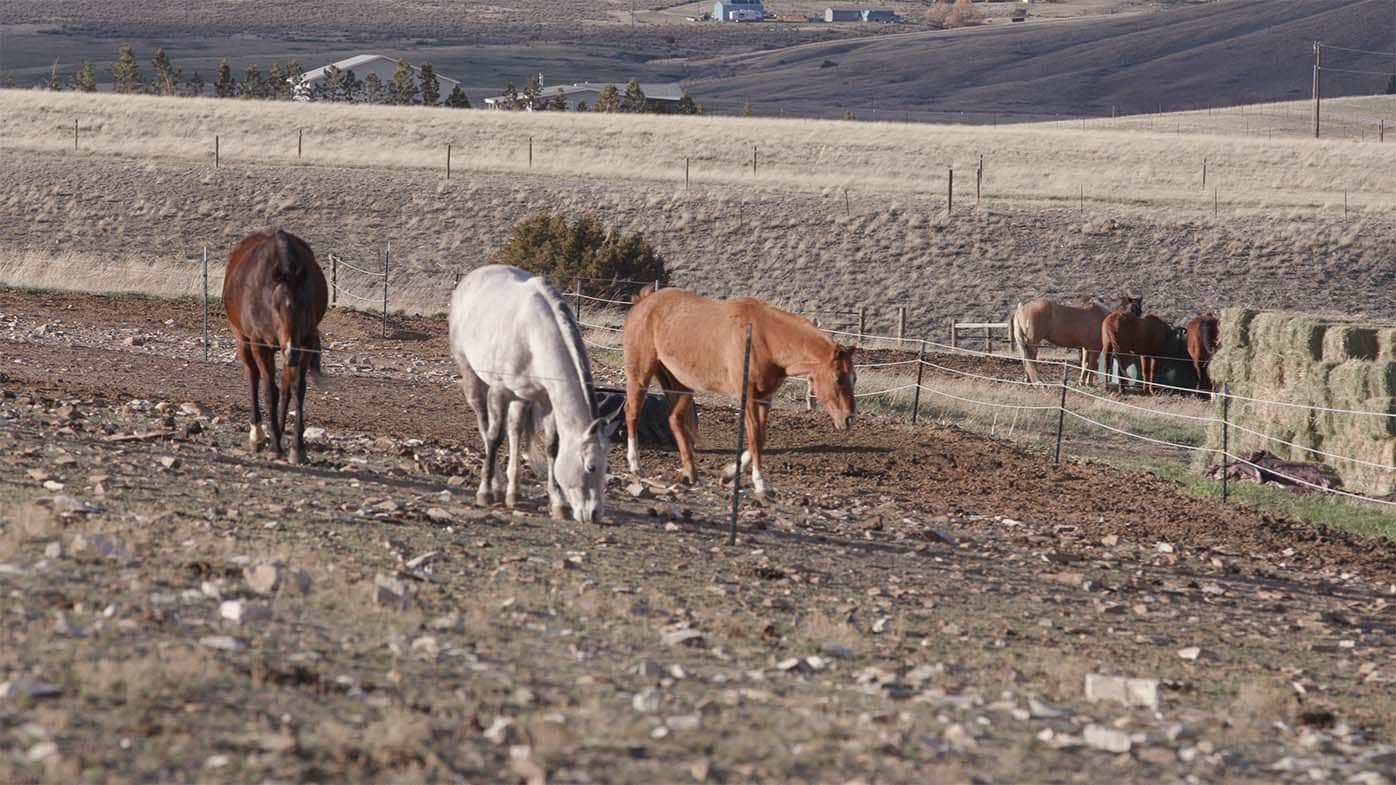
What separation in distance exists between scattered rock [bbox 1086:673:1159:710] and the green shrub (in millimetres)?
25372

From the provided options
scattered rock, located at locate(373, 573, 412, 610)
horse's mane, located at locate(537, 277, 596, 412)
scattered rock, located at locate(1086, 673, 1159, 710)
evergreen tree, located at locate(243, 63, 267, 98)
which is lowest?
scattered rock, located at locate(1086, 673, 1159, 710)

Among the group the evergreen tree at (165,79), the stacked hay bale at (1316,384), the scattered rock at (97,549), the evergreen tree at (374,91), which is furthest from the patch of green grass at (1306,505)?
the evergreen tree at (374,91)

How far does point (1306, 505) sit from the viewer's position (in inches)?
603

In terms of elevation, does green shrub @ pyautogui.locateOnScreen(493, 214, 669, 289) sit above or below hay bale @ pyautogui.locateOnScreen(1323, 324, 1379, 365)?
above

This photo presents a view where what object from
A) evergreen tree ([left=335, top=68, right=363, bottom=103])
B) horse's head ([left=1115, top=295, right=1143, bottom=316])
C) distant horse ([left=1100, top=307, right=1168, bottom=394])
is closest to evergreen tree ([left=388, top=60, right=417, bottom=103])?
evergreen tree ([left=335, top=68, right=363, bottom=103])

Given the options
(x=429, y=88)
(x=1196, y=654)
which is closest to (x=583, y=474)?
(x=1196, y=654)

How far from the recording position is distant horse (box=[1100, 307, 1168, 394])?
26.5 meters

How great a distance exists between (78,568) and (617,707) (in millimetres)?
3066

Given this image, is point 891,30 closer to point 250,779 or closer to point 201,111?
point 201,111

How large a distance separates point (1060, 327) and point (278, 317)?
60.3 feet

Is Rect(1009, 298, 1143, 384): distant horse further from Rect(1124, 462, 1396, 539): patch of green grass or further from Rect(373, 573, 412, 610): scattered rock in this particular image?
Rect(373, 573, 412, 610): scattered rock

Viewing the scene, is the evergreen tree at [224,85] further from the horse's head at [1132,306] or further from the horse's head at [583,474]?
the horse's head at [583,474]

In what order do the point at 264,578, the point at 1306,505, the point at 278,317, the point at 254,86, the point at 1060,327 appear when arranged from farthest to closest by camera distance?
the point at 254,86, the point at 1060,327, the point at 1306,505, the point at 278,317, the point at 264,578

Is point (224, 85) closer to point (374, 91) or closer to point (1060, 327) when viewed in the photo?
point (374, 91)
